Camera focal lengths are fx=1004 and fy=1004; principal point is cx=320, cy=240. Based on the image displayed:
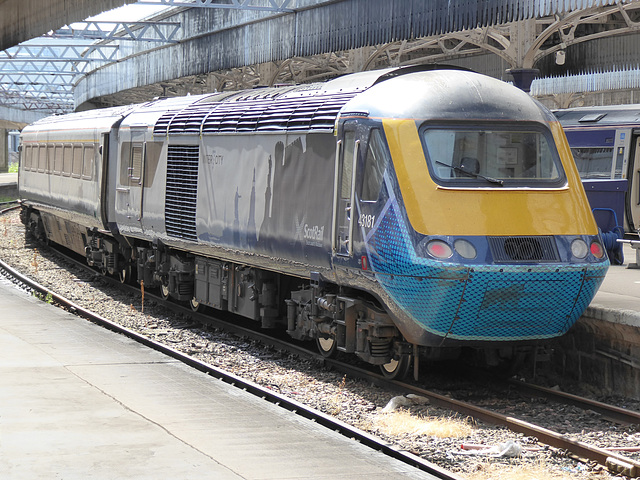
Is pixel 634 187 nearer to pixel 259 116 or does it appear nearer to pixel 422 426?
pixel 259 116

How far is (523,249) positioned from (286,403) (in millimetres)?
2636

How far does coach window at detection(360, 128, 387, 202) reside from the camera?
31.3ft

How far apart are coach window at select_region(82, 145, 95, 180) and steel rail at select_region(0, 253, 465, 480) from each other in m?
4.12

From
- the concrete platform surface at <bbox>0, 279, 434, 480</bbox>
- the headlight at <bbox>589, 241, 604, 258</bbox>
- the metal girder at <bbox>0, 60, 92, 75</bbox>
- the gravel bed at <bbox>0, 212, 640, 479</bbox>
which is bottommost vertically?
the gravel bed at <bbox>0, 212, 640, 479</bbox>

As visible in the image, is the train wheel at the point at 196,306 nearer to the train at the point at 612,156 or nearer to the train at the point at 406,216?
the train at the point at 406,216

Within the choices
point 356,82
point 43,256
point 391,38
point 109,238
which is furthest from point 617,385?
point 43,256

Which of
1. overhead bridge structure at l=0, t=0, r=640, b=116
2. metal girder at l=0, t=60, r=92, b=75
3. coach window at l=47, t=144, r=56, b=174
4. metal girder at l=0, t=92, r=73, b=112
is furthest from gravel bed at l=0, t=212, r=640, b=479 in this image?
metal girder at l=0, t=92, r=73, b=112

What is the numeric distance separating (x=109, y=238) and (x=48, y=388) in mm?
9713

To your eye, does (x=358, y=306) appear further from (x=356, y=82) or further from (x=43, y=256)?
(x=43, y=256)

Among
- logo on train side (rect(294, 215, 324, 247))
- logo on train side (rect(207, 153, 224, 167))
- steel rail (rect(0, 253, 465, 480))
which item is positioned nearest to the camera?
steel rail (rect(0, 253, 465, 480))

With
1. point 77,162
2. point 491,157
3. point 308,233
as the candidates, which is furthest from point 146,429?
point 77,162

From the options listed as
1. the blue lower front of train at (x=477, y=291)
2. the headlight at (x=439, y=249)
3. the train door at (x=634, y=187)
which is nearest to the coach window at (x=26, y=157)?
the train door at (x=634, y=187)

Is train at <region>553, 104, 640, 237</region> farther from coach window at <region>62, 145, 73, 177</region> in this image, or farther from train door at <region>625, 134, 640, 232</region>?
coach window at <region>62, 145, 73, 177</region>

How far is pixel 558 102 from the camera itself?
44094 millimetres
